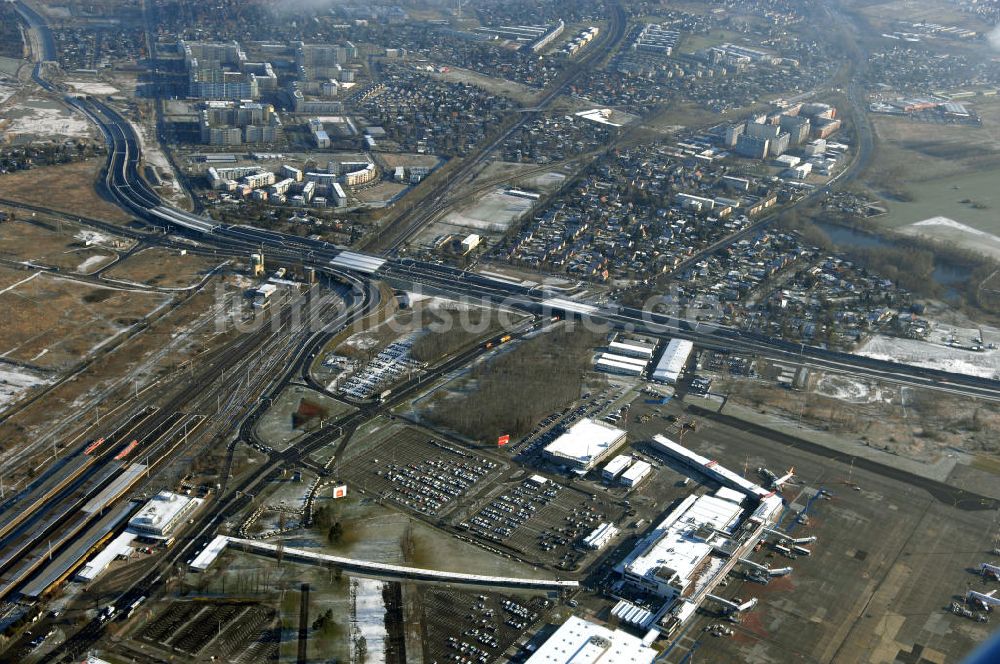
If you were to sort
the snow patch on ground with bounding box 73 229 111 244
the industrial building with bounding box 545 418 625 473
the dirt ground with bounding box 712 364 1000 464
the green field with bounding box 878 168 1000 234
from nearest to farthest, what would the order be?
the industrial building with bounding box 545 418 625 473 < the dirt ground with bounding box 712 364 1000 464 < the snow patch on ground with bounding box 73 229 111 244 < the green field with bounding box 878 168 1000 234

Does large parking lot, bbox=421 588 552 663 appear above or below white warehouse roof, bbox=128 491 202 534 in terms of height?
below

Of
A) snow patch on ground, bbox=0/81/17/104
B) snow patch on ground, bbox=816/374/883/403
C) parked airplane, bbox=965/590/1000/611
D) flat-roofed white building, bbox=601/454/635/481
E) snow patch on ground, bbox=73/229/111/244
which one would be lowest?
snow patch on ground, bbox=0/81/17/104

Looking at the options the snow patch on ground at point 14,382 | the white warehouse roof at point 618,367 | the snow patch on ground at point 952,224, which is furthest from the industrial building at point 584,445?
the snow patch on ground at point 952,224

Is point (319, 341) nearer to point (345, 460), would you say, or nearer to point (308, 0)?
point (345, 460)

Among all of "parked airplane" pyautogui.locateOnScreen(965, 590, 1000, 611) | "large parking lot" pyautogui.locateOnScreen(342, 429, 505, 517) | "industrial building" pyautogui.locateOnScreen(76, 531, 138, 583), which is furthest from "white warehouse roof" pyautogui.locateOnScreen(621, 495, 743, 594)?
"industrial building" pyautogui.locateOnScreen(76, 531, 138, 583)

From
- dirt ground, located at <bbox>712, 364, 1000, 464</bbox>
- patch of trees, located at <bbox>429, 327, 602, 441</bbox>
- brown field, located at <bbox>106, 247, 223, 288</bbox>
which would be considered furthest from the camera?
brown field, located at <bbox>106, 247, 223, 288</bbox>

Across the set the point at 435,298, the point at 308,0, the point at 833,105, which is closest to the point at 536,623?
the point at 435,298

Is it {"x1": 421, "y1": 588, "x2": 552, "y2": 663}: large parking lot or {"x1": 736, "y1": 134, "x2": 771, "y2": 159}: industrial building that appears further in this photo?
{"x1": 736, "y1": 134, "x2": 771, "y2": 159}: industrial building

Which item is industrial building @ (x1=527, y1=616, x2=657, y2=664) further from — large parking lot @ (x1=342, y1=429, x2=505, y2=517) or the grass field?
the grass field
